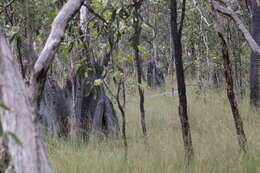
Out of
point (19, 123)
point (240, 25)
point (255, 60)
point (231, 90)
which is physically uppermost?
point (240, 25)

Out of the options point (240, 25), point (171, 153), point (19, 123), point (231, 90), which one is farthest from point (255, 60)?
point (19, 123)

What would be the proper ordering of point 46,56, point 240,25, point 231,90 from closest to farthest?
point 46,56, point 240,25, point 231,90

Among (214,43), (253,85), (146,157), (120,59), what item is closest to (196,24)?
(214,43)

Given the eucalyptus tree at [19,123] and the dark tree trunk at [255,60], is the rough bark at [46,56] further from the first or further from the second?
the dark tree trunk at [255,60]

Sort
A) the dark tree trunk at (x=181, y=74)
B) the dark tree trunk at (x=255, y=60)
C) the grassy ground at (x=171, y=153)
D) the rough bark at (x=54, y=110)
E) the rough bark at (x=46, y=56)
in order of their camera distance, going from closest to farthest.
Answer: the rough bark at (x=46, y=56)
the grassy ground at (x=171, y=153)
the dark tree trunk at (x=181, y=74)
the rough bark at (x=54, y=110)
the dark tree trunk at (x=255, y=60)

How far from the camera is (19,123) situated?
1260mm

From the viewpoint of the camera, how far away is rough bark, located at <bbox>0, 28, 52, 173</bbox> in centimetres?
124

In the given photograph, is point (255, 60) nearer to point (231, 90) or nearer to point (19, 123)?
point (231, 90)

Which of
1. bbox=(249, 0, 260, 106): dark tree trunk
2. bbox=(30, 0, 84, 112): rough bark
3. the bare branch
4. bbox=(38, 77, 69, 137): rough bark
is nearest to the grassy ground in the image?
bbox=(38, 77, 69, 137): rough bark

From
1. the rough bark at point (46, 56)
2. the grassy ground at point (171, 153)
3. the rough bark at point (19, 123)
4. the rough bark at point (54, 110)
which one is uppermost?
the rough bark at point (46, 56)

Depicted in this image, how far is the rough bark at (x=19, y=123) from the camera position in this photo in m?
1.24

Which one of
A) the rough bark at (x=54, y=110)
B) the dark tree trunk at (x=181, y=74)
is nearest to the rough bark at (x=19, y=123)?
the dark tree trunk at (x=181, y=74)

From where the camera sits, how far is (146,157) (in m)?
4.52

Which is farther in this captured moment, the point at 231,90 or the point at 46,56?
the point at 231,90
